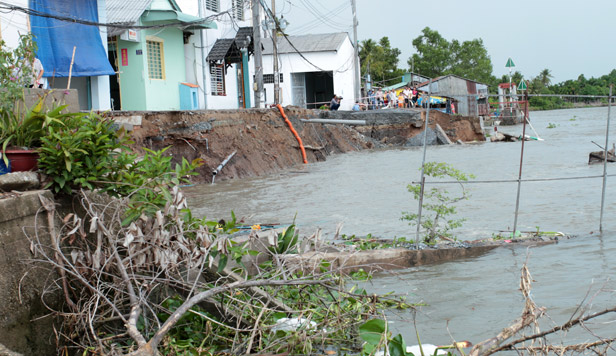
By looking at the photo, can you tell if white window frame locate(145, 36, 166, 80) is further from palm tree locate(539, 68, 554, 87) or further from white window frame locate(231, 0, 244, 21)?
palm tree locate(539, 68, 554, 87)

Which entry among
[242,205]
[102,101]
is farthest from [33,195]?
[102,101]

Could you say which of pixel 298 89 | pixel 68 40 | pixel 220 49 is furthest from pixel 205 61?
pixel 298 89

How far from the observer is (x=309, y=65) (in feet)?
126

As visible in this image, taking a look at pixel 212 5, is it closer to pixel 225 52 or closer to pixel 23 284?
pixel 225 52

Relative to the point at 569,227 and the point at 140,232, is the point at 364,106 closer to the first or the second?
the point at 569,227

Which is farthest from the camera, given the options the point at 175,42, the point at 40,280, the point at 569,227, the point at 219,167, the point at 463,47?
the point at 463,47

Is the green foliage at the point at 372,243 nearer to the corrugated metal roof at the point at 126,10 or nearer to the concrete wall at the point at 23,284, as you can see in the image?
the concrete wall at the point at 23,284

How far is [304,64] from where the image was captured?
127ft

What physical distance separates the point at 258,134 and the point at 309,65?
63.6 ft

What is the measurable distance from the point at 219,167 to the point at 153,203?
13083 millimetres

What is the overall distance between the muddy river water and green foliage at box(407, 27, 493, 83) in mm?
52702

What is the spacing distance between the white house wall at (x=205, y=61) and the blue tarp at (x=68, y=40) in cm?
583

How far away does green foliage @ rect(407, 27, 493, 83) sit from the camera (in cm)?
7550

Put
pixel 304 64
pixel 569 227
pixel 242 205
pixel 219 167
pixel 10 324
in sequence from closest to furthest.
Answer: pixel 10 324, pixel 569 227, pixel 242 205, pixel 219 167, pixel 304 64
